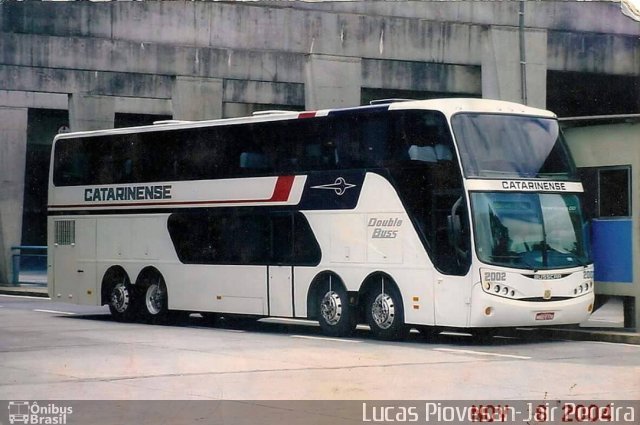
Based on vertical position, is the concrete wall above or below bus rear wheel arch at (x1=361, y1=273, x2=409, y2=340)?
above

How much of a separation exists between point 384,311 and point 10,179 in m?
22.5

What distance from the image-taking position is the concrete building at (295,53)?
3578 centimetres

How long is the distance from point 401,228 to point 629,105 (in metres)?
26.5

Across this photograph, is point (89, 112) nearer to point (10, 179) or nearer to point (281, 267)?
point (10, 179)

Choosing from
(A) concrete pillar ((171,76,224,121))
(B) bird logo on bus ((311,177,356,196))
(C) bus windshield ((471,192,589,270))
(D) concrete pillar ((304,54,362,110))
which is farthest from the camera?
(A) concrete pillar ((171,76,224,121))

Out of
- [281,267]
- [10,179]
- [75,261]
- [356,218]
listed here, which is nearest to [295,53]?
[10,179]

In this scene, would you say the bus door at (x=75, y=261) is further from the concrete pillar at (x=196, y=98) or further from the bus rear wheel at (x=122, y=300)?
the concrete pillar at (x=196, y=98)

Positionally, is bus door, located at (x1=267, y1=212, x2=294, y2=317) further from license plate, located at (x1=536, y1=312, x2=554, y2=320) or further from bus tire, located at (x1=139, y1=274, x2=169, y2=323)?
license plate, located at (x1=536, y1=312, x2=554, y2=320)

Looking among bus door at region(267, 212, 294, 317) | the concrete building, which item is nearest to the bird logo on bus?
bus door at region(267, 212, 294, 317)

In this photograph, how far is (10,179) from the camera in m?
42.1

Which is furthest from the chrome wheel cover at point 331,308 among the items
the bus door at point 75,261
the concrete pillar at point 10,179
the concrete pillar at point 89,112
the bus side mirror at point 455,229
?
the concrete pillar at point 10,179

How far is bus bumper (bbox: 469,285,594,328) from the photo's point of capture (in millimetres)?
20766

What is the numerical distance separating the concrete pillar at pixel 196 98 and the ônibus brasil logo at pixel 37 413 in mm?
25640

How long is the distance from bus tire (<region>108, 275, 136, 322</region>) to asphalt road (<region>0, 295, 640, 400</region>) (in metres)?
2.23
